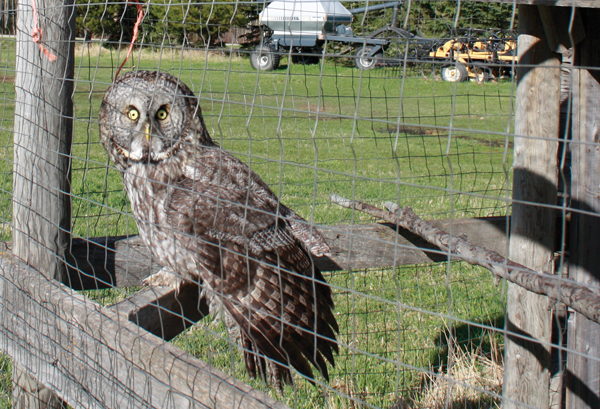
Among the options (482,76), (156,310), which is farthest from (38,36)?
(482,76)

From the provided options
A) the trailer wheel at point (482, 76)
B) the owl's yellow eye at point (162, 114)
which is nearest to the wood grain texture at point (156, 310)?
the owl's yellow eye at point (162, 114)

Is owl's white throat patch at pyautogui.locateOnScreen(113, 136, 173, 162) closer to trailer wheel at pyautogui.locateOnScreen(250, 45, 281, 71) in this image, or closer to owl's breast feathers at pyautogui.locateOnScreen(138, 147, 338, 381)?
owl's breast feathers at pyautogui.locateOnScreen(138, 147, 338, 381)

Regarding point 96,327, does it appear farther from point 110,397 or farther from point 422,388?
point 422,388

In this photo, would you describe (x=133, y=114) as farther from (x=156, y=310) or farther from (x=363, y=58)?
(x=363, y=58)

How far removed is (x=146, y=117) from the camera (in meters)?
2.67

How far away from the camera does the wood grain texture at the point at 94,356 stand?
1578 millimetres

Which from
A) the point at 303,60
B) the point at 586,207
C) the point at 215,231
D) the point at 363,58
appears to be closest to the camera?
the point at 363,58

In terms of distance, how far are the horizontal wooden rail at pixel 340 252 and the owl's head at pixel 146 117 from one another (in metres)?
0.45

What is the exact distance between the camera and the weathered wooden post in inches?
84.6

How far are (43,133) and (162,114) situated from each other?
2.01 feet

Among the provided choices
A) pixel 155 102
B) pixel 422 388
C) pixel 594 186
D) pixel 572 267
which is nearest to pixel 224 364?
pixel 422 388

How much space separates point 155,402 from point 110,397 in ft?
0.92

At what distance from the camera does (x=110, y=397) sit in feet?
6.29

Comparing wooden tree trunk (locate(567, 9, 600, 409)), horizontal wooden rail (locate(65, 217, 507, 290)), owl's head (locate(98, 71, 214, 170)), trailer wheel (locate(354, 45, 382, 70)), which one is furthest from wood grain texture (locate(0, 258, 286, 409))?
wooden tree trunk (locate(567, 9, 600, 409))
